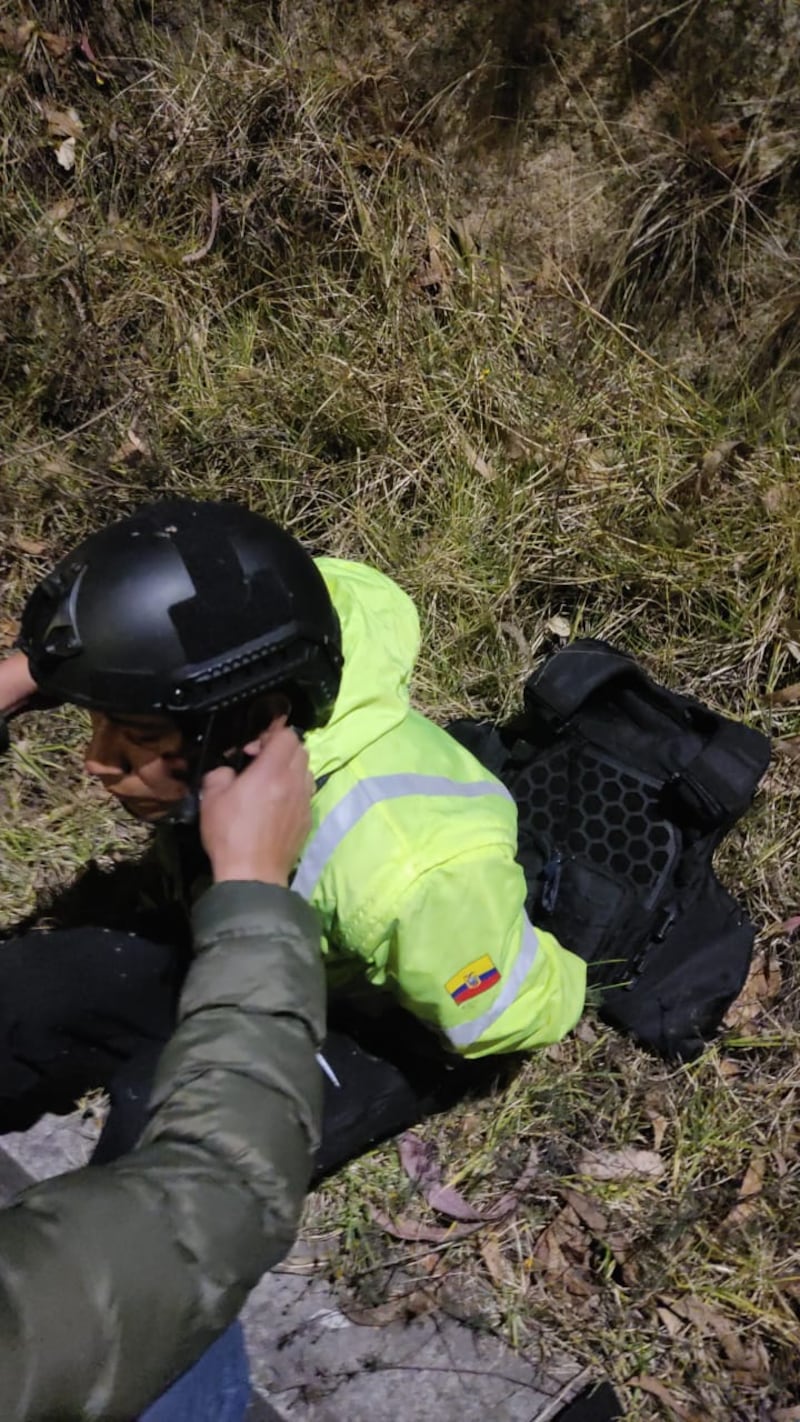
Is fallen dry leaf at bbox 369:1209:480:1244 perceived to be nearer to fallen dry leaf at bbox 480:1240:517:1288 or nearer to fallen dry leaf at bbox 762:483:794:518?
fallen dry leaf at bbox 480:1240:517:1288

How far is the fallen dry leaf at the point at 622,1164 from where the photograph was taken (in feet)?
8.73

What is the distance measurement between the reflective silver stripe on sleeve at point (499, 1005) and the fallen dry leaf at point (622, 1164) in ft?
2.47

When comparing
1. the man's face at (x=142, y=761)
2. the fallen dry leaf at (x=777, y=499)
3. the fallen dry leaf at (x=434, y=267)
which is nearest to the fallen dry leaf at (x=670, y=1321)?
the man's face at (x=142, y=761)

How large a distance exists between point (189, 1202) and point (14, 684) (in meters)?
1.13

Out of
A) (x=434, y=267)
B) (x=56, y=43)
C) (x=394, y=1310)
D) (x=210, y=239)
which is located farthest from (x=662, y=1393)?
(x=56, y=43)

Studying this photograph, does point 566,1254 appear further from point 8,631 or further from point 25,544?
point 25,544

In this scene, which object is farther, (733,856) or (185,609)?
(733,856)

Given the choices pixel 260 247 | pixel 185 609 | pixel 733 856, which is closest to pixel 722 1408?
pixel 733 856

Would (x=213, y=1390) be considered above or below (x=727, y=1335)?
above

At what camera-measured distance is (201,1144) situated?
1401 mm

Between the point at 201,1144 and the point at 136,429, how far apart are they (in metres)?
2.64

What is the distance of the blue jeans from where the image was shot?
185 cm

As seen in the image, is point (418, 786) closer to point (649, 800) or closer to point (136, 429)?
point (649, 800)

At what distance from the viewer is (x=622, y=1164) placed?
2682 millimetres
